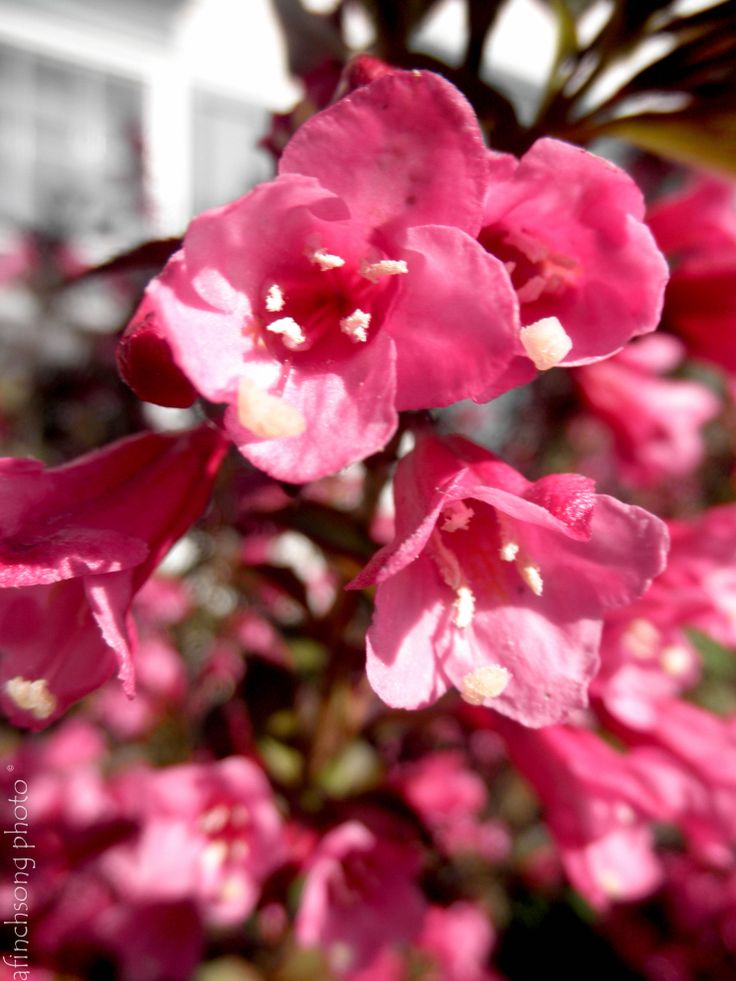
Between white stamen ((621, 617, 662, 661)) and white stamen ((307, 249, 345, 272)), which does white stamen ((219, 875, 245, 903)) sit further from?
white stamen ((307, 249, 345, 272))

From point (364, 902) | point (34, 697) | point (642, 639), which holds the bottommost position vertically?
point (364, 902)

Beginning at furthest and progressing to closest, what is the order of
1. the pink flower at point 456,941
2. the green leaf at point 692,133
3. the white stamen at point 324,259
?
the pink flower at point 456,941 → the green leaf at point 692,133 → the white stamen at point 324,259

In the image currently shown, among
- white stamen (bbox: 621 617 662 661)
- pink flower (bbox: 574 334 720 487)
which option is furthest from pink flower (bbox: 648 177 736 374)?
white stamen (bbox: 621 617 662 661)

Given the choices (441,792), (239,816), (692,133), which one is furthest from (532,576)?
(441,792)

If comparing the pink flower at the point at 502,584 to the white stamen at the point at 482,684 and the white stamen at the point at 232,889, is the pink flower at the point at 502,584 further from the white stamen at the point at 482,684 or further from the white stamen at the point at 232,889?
the white stamen at the point at 232,889

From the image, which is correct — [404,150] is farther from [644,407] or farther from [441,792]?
[441,792]

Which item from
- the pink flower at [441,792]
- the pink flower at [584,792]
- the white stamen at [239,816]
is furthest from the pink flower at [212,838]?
the pink flower at [584,792]
